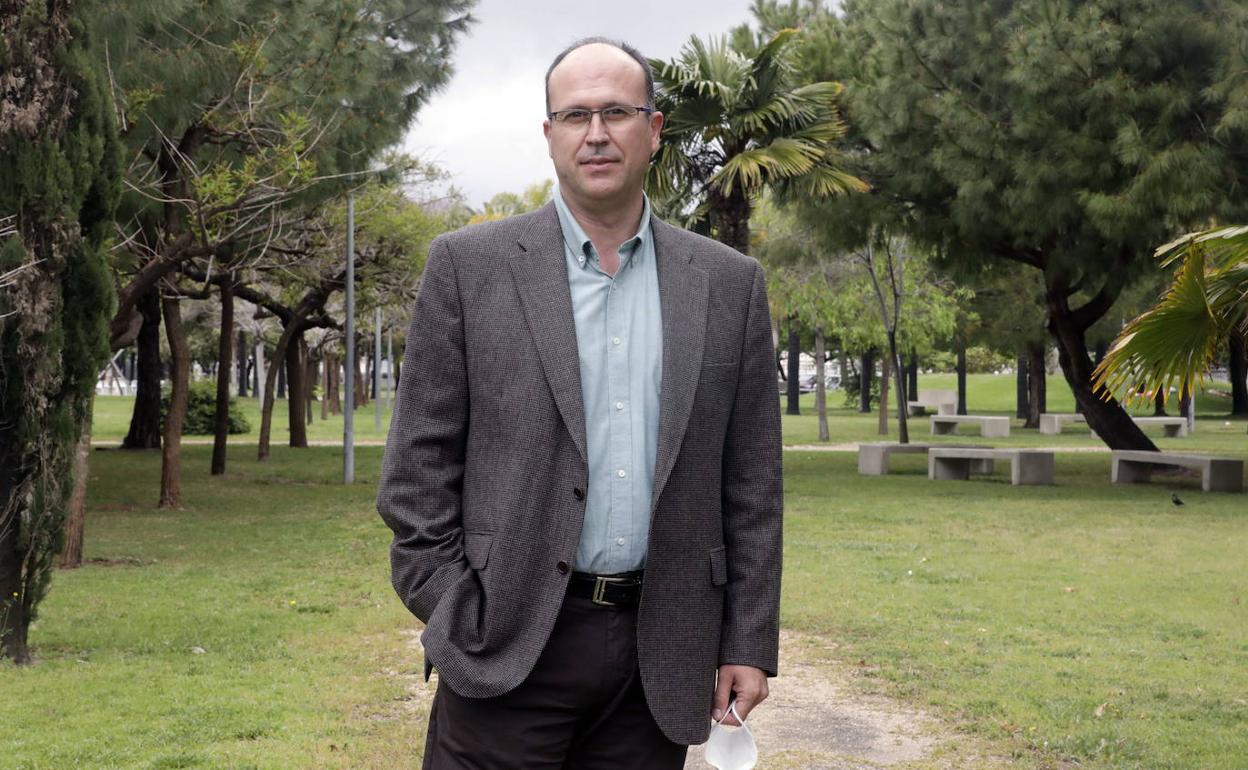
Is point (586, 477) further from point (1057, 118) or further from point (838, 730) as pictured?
point (1057, 118)

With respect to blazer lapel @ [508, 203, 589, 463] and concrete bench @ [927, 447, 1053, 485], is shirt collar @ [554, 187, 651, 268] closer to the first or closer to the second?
blazer lapel @ [508, 203, 589, 463]

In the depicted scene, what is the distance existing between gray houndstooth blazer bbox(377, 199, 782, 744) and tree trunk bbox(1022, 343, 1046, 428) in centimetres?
3806

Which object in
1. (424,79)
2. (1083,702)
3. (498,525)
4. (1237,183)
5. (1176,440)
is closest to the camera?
(498,525)

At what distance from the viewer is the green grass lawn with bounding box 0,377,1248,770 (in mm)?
6375

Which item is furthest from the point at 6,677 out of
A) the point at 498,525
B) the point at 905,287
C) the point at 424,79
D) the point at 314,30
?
the point at 905,287

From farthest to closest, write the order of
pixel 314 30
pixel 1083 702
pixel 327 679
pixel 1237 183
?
pixel 1237 183
pixel 314 30
pixel 327 679
pixel 1083 702

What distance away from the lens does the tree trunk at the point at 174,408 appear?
54.6 ft

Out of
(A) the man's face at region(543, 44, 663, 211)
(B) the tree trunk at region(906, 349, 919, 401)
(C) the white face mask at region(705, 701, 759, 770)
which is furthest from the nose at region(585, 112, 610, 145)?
(B) the tree trunk at region(906, 349, 919, 401)

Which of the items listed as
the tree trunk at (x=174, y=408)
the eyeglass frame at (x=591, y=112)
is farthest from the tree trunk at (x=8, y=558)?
the tree trunk at (x=174, y=408)

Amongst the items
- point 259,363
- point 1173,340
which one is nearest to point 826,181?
point 1173,340

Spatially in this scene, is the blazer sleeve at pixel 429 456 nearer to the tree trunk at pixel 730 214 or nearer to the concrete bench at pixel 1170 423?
the tree trunk at pixel 730 214

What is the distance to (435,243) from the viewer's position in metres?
2.78

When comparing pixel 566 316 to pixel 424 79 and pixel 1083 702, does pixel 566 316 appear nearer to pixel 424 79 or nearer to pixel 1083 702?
pixel 1083 702

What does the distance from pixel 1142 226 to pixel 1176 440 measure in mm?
19021
